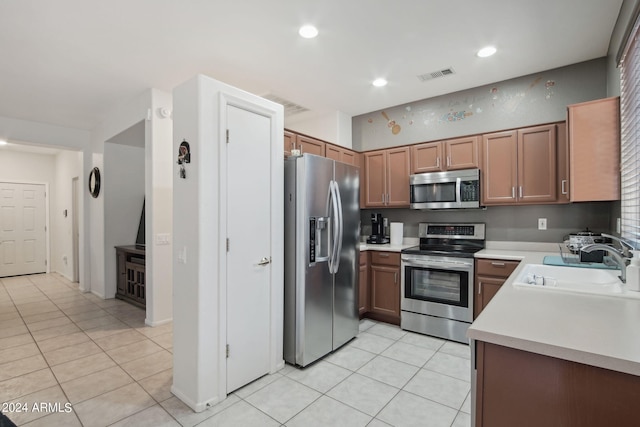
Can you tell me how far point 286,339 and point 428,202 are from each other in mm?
2258

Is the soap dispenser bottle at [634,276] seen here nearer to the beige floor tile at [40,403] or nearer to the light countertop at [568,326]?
the light countertop at [568,326]

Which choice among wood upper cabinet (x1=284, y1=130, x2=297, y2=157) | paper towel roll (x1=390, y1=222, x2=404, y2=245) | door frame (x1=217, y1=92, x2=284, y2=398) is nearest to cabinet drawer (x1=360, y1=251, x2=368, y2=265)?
paper towel roll (x1=390, y1=222, x2=404, y2=245)

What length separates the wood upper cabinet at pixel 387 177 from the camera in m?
4.05

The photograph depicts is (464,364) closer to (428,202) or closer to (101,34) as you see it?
(428,202)

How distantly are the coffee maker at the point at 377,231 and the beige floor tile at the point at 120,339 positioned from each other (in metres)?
2.94

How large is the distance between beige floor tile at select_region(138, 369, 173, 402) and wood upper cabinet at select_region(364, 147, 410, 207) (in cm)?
301

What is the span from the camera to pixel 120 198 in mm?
5121

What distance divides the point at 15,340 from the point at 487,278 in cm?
497

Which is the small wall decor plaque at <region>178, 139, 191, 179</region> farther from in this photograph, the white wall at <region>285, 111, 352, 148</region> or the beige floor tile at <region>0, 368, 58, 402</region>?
the white wall at <region>285, 111, 352, 148</region>

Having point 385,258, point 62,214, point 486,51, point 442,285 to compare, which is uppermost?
point 486,51

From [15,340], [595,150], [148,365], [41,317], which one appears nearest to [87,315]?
[41,317]

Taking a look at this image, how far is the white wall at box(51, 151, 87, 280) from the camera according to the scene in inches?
251

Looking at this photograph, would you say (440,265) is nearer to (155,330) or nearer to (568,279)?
(568,279)

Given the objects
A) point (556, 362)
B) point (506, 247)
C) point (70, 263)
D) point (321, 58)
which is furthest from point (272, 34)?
point (70, 263)
